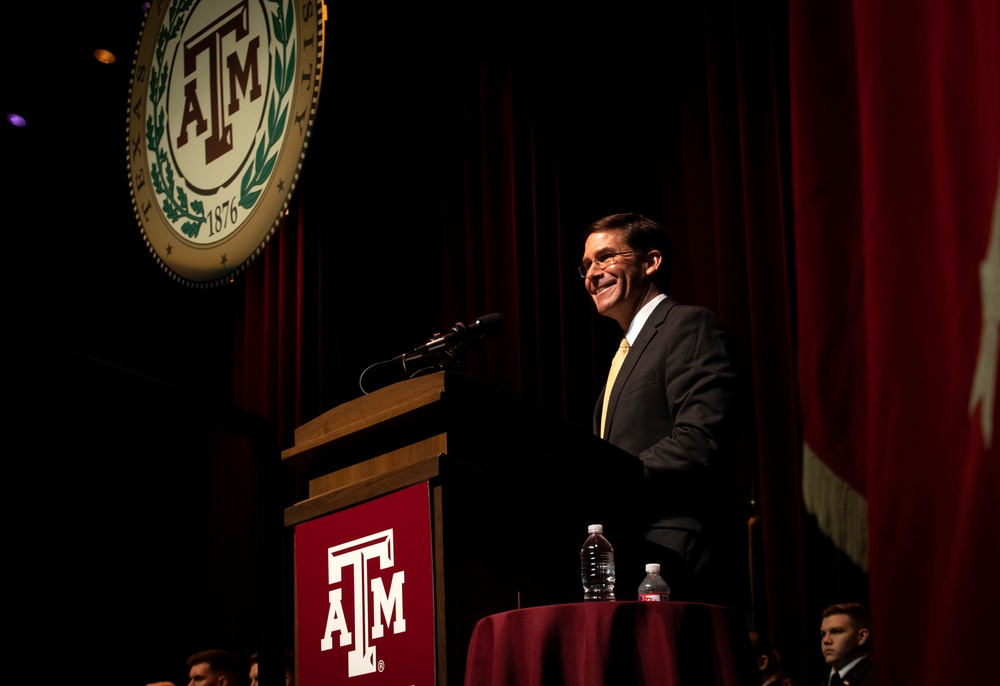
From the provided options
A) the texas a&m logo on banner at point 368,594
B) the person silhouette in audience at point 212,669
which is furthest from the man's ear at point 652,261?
the person silhouette in audience at point 212,669

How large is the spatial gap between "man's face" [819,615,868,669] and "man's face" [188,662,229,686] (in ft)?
7.70

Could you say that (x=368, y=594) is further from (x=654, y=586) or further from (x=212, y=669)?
(x=212, y=669)

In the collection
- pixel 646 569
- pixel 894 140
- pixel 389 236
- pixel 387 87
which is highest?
pixel 387 87

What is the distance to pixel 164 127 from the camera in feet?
13.2

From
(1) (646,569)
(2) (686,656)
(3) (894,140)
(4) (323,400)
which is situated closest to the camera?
(3) (894,140)

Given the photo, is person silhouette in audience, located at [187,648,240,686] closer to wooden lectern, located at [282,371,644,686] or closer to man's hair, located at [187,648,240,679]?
man's hair, located at [187,648,240,679]

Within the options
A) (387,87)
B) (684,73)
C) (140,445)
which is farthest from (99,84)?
(684,73)

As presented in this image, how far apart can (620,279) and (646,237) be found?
144mm

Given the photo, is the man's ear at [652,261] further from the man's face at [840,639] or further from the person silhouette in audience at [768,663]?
the man's face at [840,639]

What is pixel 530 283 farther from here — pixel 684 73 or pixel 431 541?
pixel 431 541

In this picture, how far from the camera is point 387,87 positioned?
512cm

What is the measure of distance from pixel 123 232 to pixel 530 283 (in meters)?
2.75

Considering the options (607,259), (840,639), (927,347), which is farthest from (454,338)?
(840,639)

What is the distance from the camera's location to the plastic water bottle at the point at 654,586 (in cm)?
203
